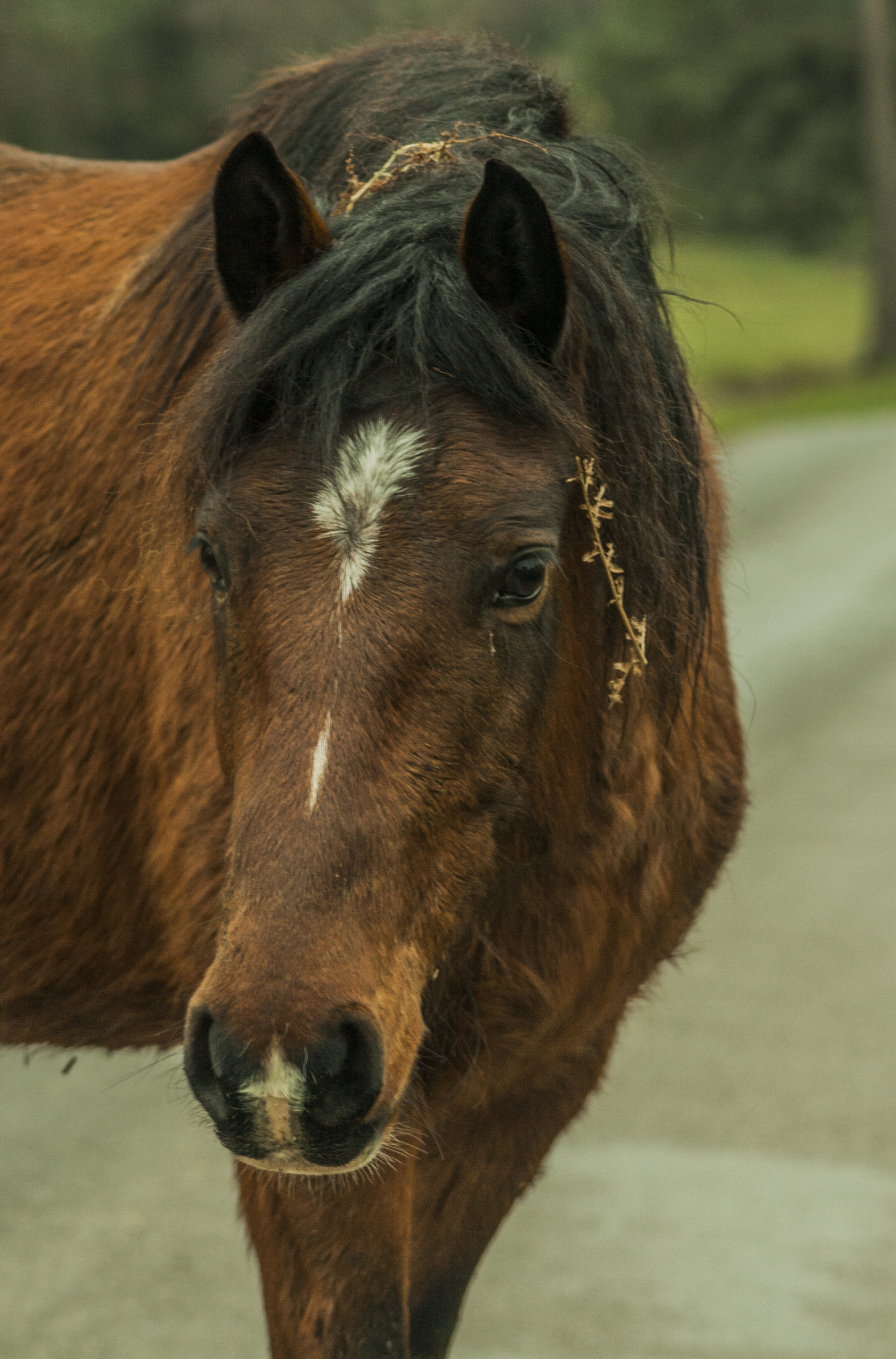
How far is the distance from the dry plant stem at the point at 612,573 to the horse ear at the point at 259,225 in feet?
1.67

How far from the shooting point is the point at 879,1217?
4141 mm

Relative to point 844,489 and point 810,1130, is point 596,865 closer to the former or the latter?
point 810,1130

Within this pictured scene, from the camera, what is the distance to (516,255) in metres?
2.08

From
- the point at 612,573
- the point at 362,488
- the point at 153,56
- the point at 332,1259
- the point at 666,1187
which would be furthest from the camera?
the point at 153,56

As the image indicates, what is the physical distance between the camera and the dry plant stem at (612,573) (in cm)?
216

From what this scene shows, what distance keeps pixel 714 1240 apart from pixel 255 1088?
2684 millimetres

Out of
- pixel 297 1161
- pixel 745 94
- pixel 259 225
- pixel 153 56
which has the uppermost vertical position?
pixel 259 225

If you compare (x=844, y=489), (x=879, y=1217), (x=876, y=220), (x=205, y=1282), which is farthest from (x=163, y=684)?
(x=876, y=220)

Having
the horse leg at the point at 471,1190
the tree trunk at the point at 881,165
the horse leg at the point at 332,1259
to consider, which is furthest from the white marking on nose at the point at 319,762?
the tree trunk at the point at 881,165

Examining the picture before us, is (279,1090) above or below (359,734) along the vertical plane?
below

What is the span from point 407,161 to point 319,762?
3.45 ft

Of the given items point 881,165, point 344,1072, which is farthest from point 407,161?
point 881,165

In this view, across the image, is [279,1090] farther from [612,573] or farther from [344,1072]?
[612,573]

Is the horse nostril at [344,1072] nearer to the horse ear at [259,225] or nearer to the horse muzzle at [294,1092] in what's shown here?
the horse muzzle at [294,1092]
